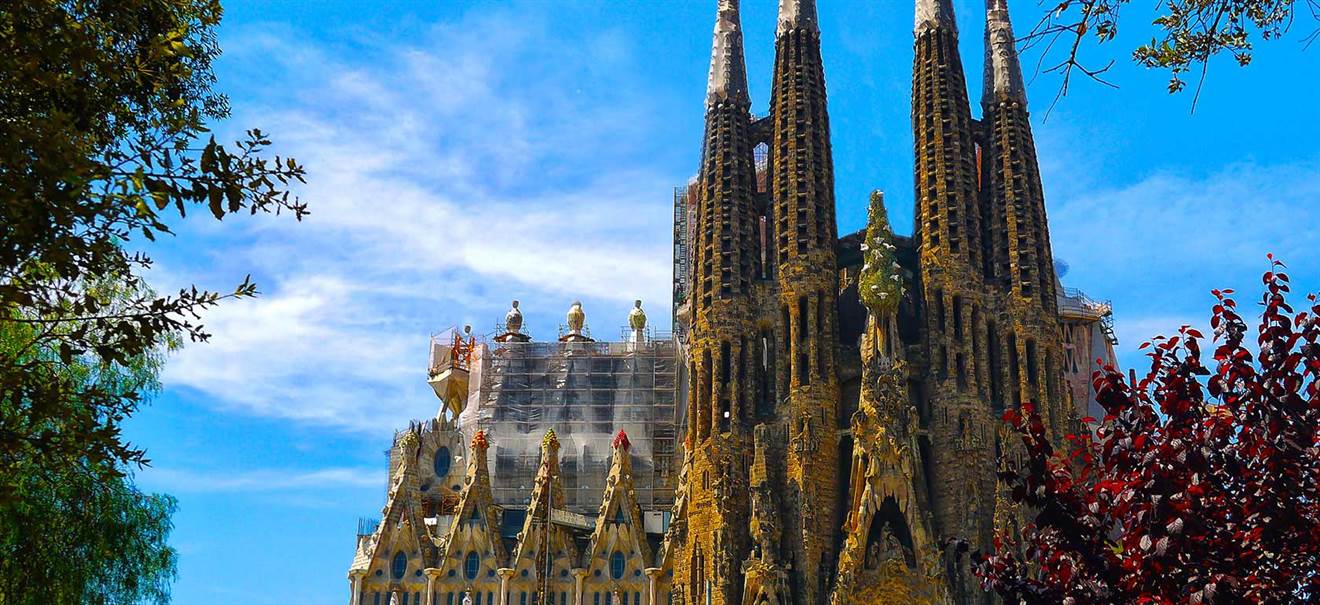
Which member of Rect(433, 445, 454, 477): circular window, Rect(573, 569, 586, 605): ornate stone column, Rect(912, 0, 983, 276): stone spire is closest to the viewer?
Rect(912, 0, 983, 276): stone spire

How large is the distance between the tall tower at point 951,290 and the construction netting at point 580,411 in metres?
12.9

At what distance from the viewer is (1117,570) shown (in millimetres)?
13391

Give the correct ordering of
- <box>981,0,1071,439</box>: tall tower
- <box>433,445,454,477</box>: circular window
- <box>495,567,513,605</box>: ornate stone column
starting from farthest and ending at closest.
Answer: <box>433,445,454,477</box>: circular window < <box>495,567,513,605</box>: ornate stone column < <box>981,0,1071,439</box>: tall tower

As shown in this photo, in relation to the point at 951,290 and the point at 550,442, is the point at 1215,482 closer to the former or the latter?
the point at 951,290

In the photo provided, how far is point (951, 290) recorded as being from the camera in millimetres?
45250

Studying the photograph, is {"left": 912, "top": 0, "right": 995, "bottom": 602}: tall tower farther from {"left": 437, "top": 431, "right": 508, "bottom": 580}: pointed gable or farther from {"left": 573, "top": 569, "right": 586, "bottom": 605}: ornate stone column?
{"left": 437, "top": 431, "right": 508, "bottom": 580}: pointed gable

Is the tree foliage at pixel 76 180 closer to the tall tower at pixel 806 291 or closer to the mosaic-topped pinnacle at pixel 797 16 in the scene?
the tall tower at pixel 806 291

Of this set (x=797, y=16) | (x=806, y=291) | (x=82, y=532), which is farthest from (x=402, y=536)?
(x=82, y=532)

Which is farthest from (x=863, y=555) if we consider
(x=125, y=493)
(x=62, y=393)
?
(x=62, y=393)

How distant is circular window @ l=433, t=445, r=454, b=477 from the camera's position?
190 ft

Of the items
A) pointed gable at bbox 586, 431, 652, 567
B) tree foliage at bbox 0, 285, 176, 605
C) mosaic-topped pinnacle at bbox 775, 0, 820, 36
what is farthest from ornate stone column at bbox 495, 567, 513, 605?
tree foliage at bbox 0, 285, 176, 605

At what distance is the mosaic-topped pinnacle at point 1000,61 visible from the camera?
48656 mm

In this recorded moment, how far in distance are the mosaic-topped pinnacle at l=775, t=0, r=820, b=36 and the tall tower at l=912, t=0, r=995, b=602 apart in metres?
3.69

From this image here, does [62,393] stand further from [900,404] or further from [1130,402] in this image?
[900,404]
